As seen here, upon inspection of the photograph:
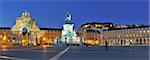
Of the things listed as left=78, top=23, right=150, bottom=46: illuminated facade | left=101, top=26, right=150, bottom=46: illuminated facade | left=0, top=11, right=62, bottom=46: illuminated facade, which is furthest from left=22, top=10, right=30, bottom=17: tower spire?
left=101, top=26, right=150, bottom=46: illuminated facade

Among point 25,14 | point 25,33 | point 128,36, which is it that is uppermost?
point 25,14

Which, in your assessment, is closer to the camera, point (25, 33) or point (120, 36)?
point (25, 33)

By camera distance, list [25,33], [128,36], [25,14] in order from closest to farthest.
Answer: [25,33] → [25,14] → [128,36]

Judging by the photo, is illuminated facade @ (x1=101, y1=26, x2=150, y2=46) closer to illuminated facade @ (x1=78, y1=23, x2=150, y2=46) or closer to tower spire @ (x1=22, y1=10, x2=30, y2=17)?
illuminated facade @ (x1=78, y1=23, x2=150, y2=46)

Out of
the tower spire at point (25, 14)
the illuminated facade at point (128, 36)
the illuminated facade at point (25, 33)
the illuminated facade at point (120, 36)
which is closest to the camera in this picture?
the illuminated facade at point (25, 33)

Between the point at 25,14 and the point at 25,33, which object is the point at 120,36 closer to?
the point at 25,14

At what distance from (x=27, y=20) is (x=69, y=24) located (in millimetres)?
67121

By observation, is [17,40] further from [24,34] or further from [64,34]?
[64,34]

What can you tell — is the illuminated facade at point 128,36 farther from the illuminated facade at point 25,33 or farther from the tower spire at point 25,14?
the tower spire at point 25,14

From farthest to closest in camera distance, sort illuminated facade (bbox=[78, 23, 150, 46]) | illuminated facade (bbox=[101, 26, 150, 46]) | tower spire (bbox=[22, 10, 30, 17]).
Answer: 1. tower spire (bbox=[22, 10, 30, 17])
2. illuminated facade (bbox=[78, 23, 150, 46])
3. illuminated facade (bbox=[101, 26, 150, 46])

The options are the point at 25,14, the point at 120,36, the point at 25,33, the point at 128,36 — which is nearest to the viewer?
the point at 25,33

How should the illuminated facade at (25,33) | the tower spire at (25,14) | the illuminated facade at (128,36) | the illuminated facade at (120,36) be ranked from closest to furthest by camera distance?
the illuminated facade at (25,33), the illuminated facade at (128,36), the illuminated facade at (120,36), the tower spire at (25,14)

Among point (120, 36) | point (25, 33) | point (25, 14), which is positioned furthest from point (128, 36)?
point (25, 14)

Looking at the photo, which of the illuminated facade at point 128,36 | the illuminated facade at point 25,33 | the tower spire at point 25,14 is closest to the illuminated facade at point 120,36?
the illuminated facade at point 128,36
